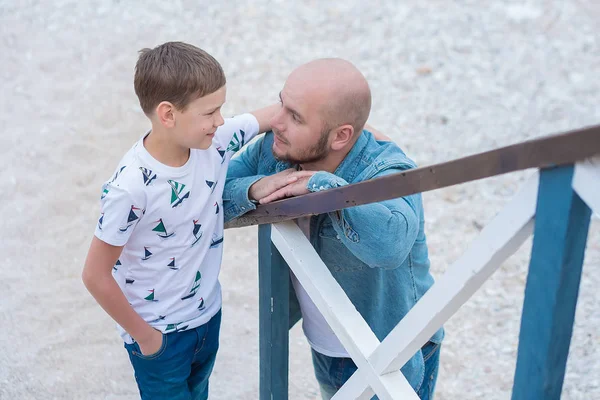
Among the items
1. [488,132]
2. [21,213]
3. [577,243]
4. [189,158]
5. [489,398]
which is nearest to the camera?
[577,243]

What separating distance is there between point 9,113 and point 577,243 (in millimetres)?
5102

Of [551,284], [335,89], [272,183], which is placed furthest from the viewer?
[335,89]

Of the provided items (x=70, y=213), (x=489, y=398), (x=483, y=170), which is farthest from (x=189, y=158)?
(x=70, y=213)

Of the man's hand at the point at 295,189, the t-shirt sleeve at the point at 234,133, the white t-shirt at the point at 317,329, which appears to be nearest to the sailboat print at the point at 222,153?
the t-shirt sleeve at the point at 234,133

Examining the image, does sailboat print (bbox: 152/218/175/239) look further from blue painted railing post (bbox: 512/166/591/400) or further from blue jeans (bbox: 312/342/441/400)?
blue painted railing post (bbox: 512/166/591/400)

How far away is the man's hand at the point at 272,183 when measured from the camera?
180cm

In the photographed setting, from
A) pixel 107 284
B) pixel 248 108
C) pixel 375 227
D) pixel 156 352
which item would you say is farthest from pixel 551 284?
pixel 248 108

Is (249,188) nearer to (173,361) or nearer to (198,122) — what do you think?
(198,122)

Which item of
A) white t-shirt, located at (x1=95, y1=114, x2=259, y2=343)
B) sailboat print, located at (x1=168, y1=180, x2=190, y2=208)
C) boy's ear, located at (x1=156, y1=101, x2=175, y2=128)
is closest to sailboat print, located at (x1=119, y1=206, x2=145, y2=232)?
white t-shirt, located at (x1=95, y1=114, x2=259, y2=343)

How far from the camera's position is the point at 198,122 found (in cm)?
181

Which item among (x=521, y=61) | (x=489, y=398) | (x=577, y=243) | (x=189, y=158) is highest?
(x=577, y=243)

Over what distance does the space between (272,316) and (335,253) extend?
0.24 meters

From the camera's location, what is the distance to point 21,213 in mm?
4355

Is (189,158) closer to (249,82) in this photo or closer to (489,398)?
(489,398)
